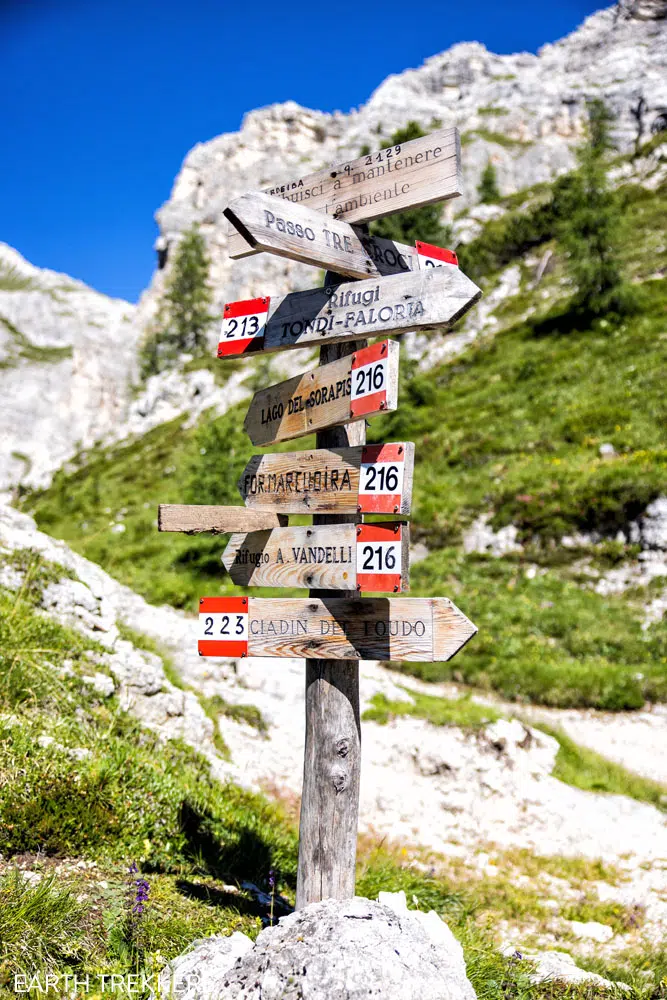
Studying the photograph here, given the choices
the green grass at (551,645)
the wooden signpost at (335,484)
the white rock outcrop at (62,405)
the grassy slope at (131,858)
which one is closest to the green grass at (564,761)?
the grassy slope at (131,858)

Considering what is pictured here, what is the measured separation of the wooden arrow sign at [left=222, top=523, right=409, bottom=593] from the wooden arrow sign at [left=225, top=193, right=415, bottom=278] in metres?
1.96

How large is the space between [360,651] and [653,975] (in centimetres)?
345

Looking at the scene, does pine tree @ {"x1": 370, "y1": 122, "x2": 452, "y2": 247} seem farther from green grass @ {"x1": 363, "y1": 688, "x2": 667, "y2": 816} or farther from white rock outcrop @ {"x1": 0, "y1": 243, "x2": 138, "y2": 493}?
green grass @ {"x1": 363, "y1": 688, "x2": 667, "y2": 816}

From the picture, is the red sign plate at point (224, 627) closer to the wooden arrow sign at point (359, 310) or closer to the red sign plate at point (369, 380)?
the red sign plate at point (369, 380)

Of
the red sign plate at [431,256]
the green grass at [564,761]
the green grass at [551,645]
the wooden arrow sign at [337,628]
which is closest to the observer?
the wooden arrow sign at [337,628]

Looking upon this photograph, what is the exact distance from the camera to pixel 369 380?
423cm

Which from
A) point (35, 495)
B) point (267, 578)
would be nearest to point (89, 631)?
point (267, 578)

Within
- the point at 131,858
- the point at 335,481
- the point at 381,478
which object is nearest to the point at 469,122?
the point at 335,481

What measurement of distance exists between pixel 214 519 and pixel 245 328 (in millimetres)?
1567

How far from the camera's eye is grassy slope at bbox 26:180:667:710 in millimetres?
14492

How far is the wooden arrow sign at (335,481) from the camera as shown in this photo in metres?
4.13

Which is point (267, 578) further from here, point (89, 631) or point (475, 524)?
point (475, 524)

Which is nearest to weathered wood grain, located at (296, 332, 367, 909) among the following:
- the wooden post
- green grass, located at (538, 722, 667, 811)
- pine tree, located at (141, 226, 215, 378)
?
the wooden post

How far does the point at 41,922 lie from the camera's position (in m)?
3.72
